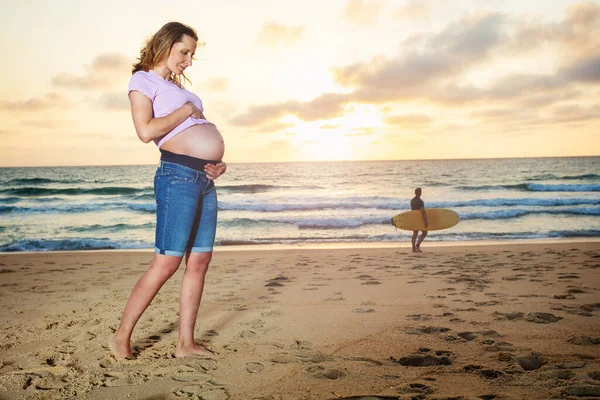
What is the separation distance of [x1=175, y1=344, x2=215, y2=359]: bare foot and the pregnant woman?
10.7 inches

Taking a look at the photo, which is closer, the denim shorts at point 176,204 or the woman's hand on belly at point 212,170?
the denim shorts at point 176,204

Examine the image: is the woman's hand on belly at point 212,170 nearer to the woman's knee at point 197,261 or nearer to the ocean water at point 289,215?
the woman's knee at point 197,261

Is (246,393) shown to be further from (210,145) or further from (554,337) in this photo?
(554,337)

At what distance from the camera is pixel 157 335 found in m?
3.36

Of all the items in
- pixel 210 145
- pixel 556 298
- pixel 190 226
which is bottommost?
pixel 556 298

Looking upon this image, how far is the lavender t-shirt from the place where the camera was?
2570 millimetres

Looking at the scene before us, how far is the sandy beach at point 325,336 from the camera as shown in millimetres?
2346

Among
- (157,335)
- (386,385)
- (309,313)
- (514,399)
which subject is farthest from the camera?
(309,313)

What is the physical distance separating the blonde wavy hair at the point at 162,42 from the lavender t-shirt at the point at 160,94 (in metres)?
0.08

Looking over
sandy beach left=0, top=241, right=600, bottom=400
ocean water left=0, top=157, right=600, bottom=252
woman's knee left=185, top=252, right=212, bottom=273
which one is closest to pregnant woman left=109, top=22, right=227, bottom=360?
woman's knee left=185, top=252, right=212, bottom=273

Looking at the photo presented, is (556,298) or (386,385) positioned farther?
(556,298)

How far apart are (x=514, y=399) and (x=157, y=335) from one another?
233cm

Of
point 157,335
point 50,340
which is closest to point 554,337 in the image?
point 157,335

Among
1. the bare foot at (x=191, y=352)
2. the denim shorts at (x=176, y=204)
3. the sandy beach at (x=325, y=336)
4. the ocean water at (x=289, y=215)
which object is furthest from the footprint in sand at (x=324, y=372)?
the ocean water at (x=289, y=215)
